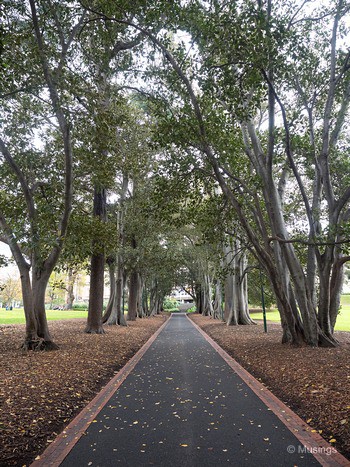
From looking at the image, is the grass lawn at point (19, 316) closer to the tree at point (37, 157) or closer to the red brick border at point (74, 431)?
the tree at point (37, 157)

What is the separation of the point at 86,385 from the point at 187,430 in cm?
306

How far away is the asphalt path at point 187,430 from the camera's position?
12.5 feet

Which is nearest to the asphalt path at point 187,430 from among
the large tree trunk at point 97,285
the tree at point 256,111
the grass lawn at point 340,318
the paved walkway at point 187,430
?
the paved walkway at point 187,430

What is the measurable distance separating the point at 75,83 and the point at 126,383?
689 centimetres

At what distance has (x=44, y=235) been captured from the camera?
9.57m

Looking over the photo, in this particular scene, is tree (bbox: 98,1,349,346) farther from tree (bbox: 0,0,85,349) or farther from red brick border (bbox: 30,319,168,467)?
red brick border (bbox: 30,319,168,467)

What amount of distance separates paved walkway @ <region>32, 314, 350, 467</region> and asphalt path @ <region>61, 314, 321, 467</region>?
0.01 m

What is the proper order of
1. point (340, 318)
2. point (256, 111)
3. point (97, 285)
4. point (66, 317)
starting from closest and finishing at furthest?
1. point (256, 111)
2. point (97, 285)
3. point (340, 318)
4. point (66, 317)

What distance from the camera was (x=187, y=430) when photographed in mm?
4664

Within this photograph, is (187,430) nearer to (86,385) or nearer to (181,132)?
(86,385)

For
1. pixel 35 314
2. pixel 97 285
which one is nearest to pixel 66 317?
pixel 97 285

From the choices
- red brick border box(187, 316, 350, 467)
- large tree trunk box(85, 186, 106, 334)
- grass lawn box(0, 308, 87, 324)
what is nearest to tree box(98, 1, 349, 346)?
red brick border box(187, 316, 350, 467)

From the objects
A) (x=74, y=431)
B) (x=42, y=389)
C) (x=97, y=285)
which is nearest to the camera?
(x=74, y=431)

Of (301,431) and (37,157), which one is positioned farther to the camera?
(37,157)
